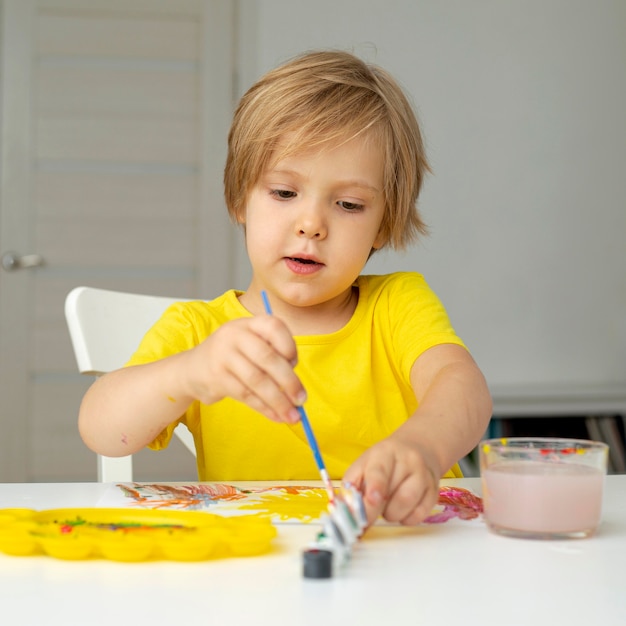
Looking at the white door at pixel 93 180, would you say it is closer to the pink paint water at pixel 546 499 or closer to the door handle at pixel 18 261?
the door handle at pixel 18 261

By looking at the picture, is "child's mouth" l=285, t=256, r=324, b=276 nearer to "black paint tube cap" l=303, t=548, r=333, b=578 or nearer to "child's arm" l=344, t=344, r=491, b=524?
"child's arm" l=344, t=344, r=491, b=524

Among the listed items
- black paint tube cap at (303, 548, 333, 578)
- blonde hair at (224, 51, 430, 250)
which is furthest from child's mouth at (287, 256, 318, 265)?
black paint tube cap at (303, 548, 333, 578)

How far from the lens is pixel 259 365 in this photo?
67 centimetres

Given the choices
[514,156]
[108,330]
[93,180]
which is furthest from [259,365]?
[514,156]

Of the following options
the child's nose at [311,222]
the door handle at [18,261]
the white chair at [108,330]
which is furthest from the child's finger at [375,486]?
the door handle at [18,261]

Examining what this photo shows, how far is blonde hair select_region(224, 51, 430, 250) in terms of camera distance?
107 centimetres

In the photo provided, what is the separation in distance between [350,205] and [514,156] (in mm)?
2269

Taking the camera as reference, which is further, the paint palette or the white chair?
the white chair

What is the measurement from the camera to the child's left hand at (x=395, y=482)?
2.03 ft

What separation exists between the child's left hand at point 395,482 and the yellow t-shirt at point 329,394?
1.34ft

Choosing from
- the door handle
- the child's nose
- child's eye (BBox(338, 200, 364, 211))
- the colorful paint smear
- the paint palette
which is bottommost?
the door handle

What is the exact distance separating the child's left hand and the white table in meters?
0.02

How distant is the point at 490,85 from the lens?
10.4 ft

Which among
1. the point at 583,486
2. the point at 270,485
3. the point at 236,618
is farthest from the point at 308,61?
the point at 236,618
